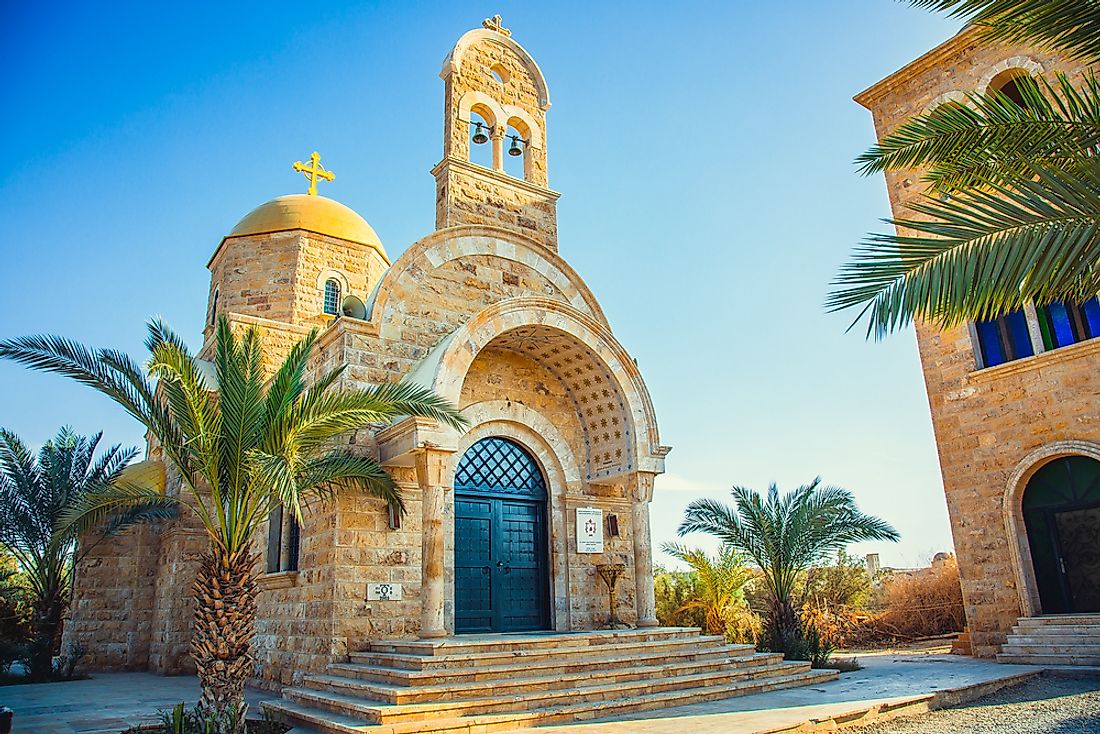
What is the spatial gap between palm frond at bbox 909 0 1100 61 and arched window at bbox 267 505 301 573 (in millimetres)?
10135

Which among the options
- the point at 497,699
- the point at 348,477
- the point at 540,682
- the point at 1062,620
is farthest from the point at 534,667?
the point at 1062,620

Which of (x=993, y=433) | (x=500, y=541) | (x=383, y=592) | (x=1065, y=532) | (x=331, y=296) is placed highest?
(x=331, y=296)

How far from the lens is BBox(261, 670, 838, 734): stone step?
668 cm

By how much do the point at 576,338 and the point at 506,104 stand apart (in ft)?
16.6

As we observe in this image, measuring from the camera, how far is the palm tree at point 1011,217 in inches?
213

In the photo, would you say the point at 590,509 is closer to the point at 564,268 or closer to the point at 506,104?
the point at 564,268

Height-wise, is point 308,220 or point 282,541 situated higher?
point 308,220

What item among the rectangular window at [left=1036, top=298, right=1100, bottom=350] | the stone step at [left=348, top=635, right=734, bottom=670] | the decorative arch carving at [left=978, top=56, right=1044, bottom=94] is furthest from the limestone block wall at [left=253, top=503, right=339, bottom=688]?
the decorative arch carving at [left=978, top=56, right=1044, bottom=94]

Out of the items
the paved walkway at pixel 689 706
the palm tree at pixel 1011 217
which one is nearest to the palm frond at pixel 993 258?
the palm tree at pixel 1011 217

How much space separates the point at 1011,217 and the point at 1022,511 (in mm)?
8937

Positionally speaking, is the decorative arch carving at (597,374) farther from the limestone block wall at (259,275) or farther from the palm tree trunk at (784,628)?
the limestone block wall at (259,275)

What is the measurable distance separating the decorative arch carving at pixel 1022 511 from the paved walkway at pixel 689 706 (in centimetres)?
138

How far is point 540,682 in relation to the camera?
7898mm

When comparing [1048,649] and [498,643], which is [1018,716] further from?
[498,643]
